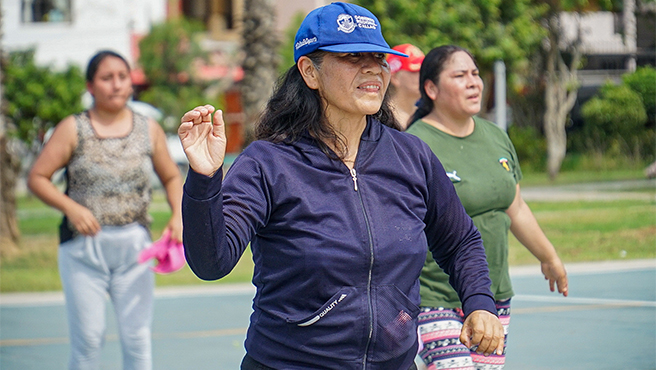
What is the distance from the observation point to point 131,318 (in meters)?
5.20

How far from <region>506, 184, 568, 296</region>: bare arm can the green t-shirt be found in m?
0.15

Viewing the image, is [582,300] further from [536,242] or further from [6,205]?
[6,205]

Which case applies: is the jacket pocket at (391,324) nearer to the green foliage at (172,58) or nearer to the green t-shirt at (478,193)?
the green t-shirt at (478,193)

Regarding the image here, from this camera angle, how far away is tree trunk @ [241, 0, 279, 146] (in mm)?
15414

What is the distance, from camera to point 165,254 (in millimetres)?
5445

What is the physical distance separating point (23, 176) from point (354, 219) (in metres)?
28.2

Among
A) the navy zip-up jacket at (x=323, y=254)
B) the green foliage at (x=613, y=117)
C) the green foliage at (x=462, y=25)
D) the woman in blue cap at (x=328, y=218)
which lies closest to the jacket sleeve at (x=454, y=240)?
the woman in blue cap at (x=328, y=218)

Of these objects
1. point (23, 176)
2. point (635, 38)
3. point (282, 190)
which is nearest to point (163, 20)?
point (23, 176)

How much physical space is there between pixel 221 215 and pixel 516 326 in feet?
18.9

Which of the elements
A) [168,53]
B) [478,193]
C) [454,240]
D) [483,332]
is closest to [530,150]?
[168,53]

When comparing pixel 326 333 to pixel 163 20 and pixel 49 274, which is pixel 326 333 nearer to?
pixel 49 274

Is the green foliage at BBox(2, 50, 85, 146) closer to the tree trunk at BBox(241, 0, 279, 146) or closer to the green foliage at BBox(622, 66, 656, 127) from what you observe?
the tree trunk at BBox(241, 0, 279, 146)

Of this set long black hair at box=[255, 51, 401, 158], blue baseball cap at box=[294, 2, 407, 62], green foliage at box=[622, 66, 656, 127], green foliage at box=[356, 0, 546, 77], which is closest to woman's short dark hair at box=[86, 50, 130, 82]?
long black hair at box=[255, 51, 401, 158]

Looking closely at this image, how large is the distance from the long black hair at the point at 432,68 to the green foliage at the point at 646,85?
1742 cm
